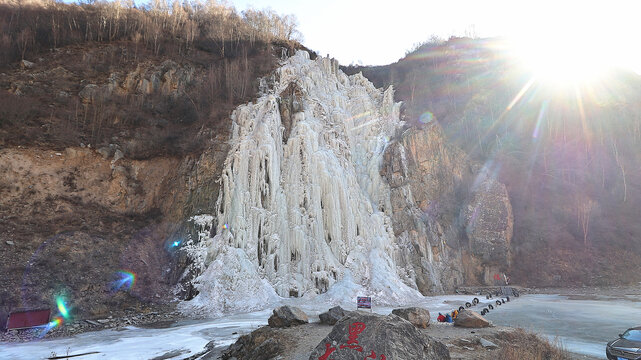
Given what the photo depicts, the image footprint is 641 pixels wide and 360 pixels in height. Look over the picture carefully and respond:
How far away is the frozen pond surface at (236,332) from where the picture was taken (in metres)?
9.80

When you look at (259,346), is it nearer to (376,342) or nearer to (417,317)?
(376,342)

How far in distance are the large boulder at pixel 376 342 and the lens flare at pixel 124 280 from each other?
14585 millimetres

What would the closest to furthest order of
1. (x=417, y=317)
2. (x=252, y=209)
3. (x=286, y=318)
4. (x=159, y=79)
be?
(x=417, y=317)
(x=286, y=318)
(x=252, y=209)
(x=159, y=79)

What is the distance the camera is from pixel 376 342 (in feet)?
18.9

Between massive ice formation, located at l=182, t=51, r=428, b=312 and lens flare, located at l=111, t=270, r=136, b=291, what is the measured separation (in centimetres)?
329

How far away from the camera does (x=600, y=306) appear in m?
18.0

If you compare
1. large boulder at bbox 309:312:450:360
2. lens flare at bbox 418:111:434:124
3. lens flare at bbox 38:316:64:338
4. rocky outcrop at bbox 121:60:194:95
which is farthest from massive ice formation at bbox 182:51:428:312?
large boulder at bbox 309:312:450:360

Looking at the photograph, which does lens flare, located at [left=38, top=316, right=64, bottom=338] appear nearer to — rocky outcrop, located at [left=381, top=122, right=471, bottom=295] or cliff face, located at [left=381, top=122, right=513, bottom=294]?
rocky outcrop, located at [left=381, top=122, right=471, bottom=295]

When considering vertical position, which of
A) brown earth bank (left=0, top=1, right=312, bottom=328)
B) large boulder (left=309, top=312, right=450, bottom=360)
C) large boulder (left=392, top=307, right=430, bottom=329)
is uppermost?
brown earth bank (left=0, top=1, right=312, bottom=328)

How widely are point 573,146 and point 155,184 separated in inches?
1748

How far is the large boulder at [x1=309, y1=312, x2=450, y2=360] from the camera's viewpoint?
5.68 m

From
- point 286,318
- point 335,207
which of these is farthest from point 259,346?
point 335,207

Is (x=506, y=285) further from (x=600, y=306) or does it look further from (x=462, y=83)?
(x=462, y=83)

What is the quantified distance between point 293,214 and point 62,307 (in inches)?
515
